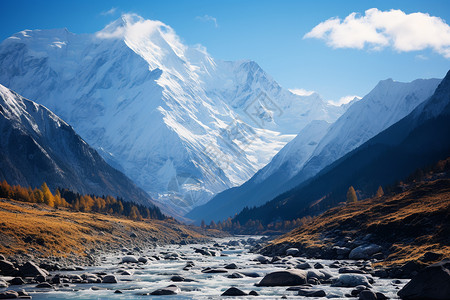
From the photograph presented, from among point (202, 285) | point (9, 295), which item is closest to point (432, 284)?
point (202, 285)

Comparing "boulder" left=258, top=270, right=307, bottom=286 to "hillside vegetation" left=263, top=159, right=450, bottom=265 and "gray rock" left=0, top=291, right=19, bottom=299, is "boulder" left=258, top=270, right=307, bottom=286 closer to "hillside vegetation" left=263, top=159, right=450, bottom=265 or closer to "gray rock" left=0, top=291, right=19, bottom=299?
"hillside vegetation" left=263, top=159, right=450, bottom=265

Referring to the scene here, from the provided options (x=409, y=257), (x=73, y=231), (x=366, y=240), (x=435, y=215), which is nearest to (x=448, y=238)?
(x=409, y=257)

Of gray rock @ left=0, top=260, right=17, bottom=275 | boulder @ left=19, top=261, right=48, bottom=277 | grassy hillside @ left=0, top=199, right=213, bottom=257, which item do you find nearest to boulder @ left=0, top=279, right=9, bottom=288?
boulder @ left=19, top=261, right=48, bottom=277

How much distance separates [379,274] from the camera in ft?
178

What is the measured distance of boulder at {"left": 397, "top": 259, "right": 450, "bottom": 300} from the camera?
3569cm

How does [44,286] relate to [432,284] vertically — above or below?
above

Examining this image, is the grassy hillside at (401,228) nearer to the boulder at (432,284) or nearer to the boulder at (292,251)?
the boulder at (292,251)

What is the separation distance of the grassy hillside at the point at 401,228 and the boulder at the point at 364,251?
5.40 feet

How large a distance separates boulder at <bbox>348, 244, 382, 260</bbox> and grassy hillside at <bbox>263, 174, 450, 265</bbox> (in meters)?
1.65

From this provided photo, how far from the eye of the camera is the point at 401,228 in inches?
2968

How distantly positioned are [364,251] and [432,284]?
128 feet

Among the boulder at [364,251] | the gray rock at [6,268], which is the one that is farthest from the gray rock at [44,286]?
the boulder at [364,251]

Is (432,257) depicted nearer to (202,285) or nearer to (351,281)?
(351,281)

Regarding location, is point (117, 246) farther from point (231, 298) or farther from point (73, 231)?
→ point (231, 298)
